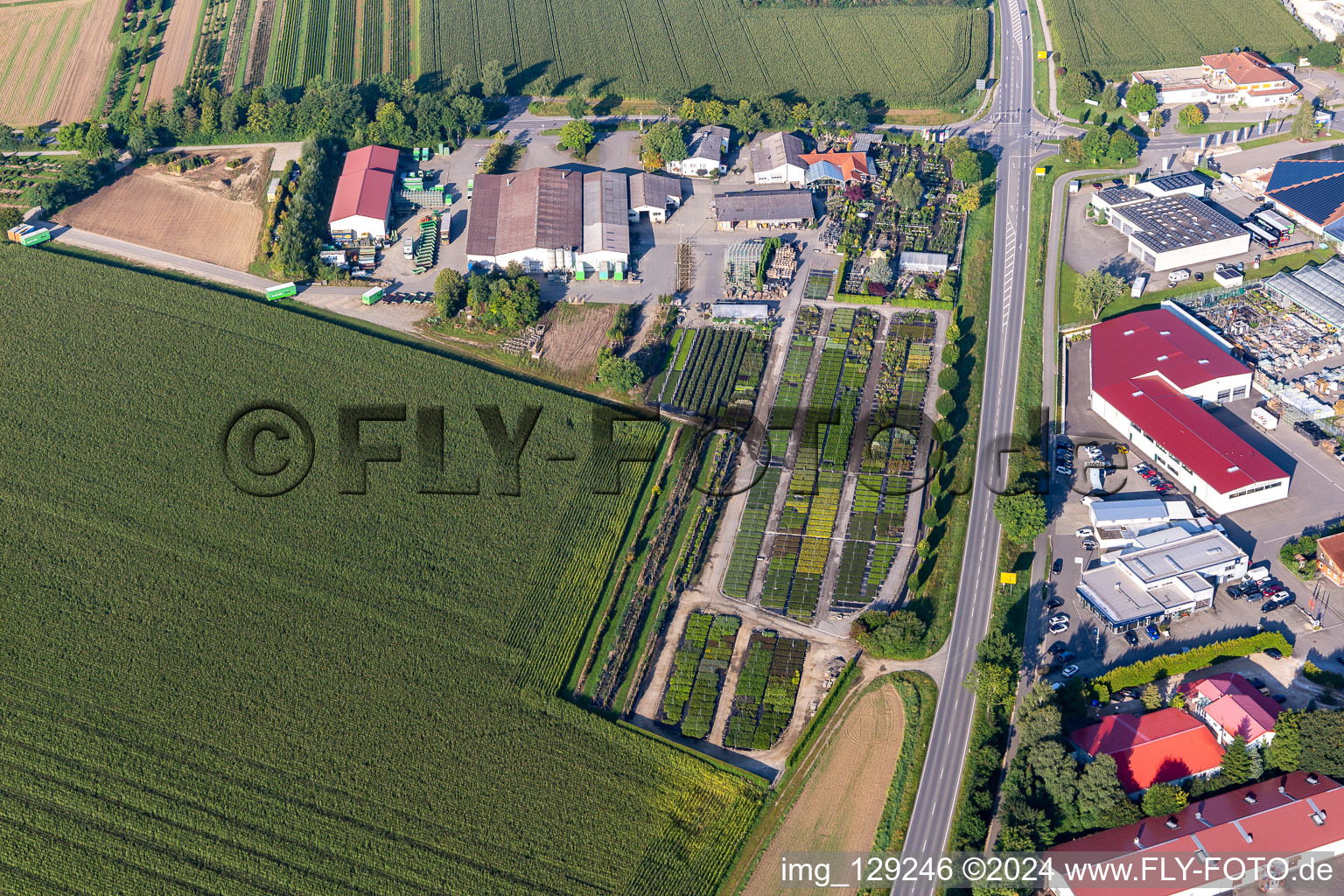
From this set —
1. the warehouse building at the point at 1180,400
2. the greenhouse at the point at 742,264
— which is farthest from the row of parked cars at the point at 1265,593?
the greenhouse at the point at 742,264

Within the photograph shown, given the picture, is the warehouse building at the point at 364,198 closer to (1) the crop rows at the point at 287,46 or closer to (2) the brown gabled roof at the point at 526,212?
(2) the brown gabled roof at the point at 526,212

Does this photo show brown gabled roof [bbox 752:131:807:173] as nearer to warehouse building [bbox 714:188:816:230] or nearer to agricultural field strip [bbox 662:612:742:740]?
warehouse building [bbox 714:188:816:230]

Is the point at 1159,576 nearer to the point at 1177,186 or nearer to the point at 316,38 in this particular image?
the point at 1177,186

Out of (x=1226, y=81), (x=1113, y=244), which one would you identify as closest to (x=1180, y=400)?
(x=1113, y=244)

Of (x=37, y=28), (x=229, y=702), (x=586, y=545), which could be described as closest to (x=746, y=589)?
(x=586, y=545)

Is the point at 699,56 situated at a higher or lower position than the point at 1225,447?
higher

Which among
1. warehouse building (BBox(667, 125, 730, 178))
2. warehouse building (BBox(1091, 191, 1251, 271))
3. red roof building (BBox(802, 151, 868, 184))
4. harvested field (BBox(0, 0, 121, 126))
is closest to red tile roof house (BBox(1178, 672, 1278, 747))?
warehouse building (BBox(1091, 191, 1251, 271))

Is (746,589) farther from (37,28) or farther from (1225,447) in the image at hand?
(37,28)
